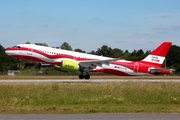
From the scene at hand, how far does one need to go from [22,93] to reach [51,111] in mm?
→ 7658

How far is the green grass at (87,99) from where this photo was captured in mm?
17109

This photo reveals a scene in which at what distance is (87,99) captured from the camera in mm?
20656

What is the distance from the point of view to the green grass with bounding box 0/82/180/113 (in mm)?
17109

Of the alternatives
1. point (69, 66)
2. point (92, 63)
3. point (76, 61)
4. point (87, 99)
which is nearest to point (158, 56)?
point (92, 63)

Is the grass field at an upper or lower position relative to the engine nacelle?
lower

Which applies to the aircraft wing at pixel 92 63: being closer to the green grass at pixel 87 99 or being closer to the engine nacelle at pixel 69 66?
the engine nacelle at pixel 69 66

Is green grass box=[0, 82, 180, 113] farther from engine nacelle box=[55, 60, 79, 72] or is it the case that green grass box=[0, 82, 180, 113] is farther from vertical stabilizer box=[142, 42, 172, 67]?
vertical stabilizer box=[142, 42, 172, 67]

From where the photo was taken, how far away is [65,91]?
2402 centimetres

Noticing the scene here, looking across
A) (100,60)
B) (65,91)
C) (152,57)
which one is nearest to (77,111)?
(65,91)

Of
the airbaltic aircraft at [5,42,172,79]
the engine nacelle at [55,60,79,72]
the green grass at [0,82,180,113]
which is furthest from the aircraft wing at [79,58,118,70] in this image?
the green grass at [0,82,180,113]

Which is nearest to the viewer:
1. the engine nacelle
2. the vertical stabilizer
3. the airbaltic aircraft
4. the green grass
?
the green grass

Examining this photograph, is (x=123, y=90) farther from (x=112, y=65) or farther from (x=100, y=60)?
(x=112, y=65)

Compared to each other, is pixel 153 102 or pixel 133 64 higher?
pixel 133 64

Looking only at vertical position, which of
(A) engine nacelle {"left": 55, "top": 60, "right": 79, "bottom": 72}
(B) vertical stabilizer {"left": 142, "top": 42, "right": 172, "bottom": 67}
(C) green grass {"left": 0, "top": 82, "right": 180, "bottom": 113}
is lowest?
(C) green grass {"left": 0, "top": 82, "right": 180, "bottom": 113}
